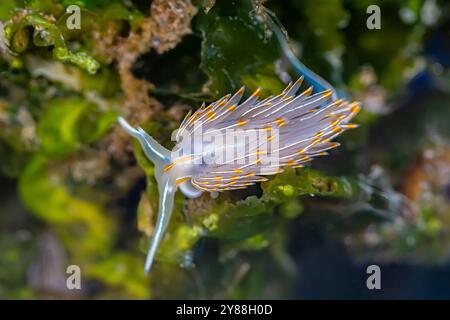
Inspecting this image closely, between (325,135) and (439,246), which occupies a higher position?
(325,135)

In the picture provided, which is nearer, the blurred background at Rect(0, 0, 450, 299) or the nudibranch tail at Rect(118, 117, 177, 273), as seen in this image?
the nudibranch tail at Rect(118, 117, 177, 273)

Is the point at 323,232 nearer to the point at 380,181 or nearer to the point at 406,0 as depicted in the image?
the point at 380,181

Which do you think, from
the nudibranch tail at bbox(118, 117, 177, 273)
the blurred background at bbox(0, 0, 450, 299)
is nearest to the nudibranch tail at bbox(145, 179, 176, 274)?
the nudibranch tail at bbox(118, 117, 177, 273)

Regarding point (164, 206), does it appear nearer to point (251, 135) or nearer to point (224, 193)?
point (224, 193)

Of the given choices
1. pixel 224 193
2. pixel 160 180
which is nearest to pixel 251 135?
pixel 224 193

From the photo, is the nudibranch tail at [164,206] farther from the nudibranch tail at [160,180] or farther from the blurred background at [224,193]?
the blurred background at [224,193]

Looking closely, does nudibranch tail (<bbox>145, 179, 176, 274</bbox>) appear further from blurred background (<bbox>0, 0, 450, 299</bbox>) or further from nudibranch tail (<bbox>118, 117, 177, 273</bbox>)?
blurred background (<bbox>0, 0, 450, 299</bbox>)
